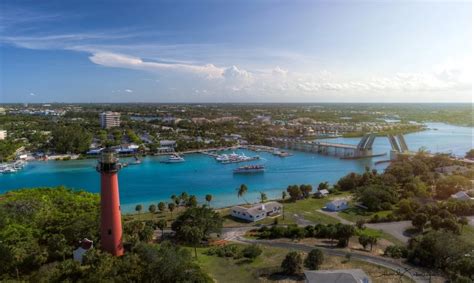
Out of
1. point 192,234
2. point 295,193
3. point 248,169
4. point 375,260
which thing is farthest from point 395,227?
point 248,169

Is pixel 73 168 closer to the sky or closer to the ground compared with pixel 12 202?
closer to the ground

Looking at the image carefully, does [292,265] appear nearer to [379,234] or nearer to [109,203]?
[109,203]

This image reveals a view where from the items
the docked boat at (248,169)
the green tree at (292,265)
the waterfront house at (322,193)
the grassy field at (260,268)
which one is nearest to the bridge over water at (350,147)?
the docked boat at (248,169)

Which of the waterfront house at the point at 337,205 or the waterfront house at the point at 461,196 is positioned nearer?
the waterfront house at the point at 337,205

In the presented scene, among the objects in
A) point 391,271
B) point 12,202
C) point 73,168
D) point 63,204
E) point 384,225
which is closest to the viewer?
point 391,271

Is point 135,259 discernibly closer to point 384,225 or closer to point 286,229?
point 286,229

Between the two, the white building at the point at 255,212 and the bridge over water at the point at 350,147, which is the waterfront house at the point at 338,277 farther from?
the bridge over water at the point at 350,147

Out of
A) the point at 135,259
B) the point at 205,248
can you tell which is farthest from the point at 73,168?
the point at 135,259
